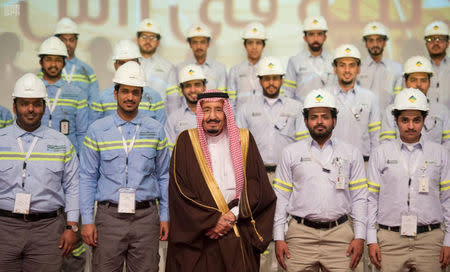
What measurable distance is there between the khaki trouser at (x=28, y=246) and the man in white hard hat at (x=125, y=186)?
27 cm

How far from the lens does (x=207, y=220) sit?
4594 millimetres

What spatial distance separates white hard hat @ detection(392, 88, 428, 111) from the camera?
209 inches

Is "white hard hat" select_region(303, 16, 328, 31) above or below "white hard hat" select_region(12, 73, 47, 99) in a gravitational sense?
above

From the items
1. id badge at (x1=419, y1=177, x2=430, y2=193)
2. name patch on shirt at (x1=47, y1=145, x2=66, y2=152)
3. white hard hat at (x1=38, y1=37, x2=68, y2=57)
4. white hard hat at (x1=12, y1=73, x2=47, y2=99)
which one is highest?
white hard hat at (x1=38, y1=37, x2=68, y2=57)

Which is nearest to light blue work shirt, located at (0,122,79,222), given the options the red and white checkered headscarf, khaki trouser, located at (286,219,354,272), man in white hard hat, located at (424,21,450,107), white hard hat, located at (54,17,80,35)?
the red and white checkered headscarf

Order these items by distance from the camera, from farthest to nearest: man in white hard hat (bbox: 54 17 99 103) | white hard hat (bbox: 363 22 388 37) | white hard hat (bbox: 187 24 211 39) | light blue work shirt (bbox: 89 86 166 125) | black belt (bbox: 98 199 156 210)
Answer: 1. white hard hat (bbox: 187 24 211 39)
2. white hard hat (bbox: 363 22 388 37)
3. man in white hard hat (bbox: 54 17 99 103)
4. light blue work shirt (bbox: 89 86 166 125)
5. black belt (bbox: 98 199 156 210)

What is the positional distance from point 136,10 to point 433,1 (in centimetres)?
403

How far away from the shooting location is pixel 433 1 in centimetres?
882

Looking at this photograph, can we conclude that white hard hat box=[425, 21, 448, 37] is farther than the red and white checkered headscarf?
Yes

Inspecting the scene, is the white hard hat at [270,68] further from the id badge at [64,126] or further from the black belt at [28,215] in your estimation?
the black belt at [28,215]

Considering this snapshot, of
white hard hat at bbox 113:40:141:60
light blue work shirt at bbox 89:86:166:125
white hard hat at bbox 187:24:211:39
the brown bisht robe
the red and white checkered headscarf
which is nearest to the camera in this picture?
the brown bisht robe

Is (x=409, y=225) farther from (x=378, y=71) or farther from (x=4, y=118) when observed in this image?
(x=4, y=118)

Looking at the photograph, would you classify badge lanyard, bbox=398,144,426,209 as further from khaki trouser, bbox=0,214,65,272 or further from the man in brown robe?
khaki trouser, bbox=0,214,65,272

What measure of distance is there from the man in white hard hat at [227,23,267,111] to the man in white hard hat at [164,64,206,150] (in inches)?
38.3
